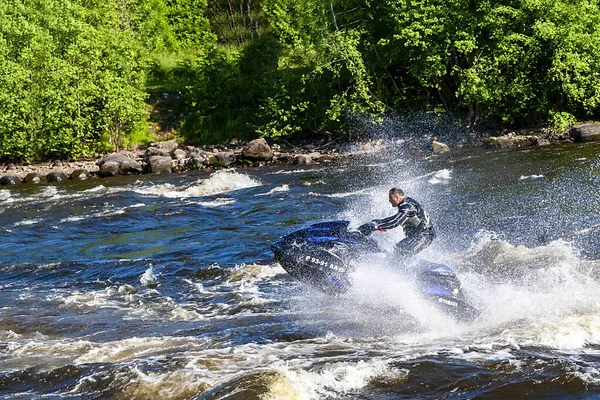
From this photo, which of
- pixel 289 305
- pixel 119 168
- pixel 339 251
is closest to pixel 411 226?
pixel 339 251

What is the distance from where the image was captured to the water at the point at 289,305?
29.8 feet

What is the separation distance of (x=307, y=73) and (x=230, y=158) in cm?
882

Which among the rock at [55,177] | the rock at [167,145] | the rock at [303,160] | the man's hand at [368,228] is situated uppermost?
the man's hand at [368,228]

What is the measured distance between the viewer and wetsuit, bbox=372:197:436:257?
11.9 meters

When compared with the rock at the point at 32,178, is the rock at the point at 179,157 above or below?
below

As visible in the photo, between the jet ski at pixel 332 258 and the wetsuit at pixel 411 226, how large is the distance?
10.6 inches

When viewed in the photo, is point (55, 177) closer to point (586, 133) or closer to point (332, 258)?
point (586, 133)

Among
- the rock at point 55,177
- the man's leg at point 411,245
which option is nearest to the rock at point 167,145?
the rock at point 55,177

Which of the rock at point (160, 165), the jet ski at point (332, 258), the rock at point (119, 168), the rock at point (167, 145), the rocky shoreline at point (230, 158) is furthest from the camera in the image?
the rock at point (167, 145)

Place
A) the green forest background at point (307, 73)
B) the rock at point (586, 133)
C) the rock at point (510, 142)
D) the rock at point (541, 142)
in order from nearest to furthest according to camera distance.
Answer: the rock at point (586, 133) → the rock at point (541, 142) → the rock at point (510, 142) → the green forest background at point (307, 73)

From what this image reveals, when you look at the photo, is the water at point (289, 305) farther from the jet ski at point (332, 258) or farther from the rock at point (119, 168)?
the rock at point (119, 168)

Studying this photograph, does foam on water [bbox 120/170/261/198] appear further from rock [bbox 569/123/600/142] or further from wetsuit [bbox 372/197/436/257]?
wetsuit [bbox 372/197/436/257]

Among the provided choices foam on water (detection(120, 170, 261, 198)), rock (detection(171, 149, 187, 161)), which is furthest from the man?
rock (detection(171, 149, 187, 161))

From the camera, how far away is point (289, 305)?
13.0m
